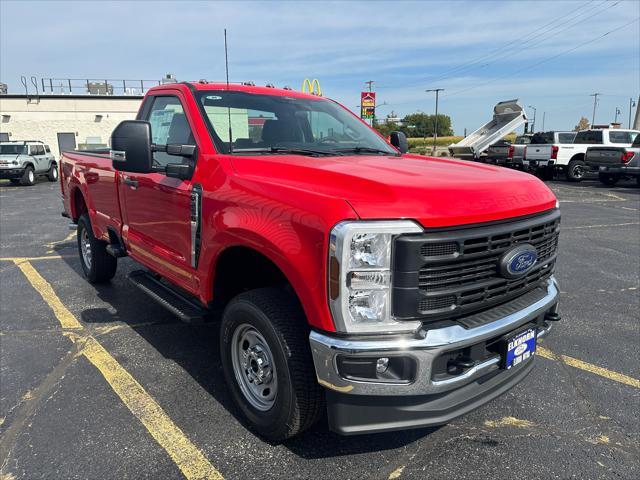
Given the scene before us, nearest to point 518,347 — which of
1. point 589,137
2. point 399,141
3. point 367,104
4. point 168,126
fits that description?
point 399,141

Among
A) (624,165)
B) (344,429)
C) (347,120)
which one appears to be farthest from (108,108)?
(344,429)

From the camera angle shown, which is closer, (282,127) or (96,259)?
(282,127)

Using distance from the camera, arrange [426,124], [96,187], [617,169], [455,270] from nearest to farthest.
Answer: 1. [455,270]
2. [96,187]
3. [617,169]
4. [426,124]

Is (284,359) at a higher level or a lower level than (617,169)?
lower

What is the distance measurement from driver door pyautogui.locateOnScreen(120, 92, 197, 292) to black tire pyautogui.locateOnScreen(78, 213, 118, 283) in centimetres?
141

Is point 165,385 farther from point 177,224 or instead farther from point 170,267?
point 177,224

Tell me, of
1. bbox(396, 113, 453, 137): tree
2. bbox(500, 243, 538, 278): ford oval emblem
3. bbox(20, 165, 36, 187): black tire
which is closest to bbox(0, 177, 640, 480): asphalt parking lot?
bbox(500, 243, 538, 278): ford oval emblem

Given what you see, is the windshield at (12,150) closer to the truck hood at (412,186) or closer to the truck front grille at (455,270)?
the truck hood at (412,186)

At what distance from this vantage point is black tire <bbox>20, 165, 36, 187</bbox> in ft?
65.2

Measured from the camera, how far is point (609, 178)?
1889 centimetres

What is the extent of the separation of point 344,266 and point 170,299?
1994 millimetres

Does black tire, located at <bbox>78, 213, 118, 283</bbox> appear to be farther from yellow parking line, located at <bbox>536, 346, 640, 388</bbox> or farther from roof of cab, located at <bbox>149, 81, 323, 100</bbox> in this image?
yellow parking line, located at <bbox>536, 346, 640, 388</bbox>

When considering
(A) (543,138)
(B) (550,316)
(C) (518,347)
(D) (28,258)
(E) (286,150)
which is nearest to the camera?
(C) (518,347)

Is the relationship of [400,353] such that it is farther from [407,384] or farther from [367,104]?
[367,104]
